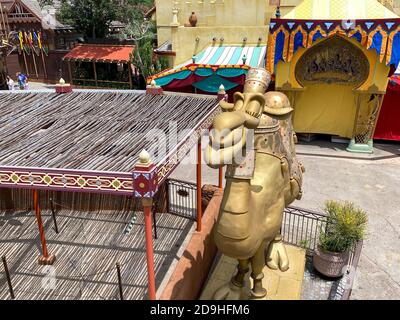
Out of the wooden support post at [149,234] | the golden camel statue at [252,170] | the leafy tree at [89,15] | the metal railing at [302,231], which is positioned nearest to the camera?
the golden camel statue at [252,170]

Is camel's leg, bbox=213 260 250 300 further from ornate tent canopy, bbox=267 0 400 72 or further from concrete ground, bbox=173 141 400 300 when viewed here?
ornate tent canopy, bbox=267 0 400 72

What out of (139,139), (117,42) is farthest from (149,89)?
(117,42)

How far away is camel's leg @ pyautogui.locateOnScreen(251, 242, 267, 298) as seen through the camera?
5902mm

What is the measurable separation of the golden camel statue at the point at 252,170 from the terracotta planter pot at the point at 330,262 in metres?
1.74

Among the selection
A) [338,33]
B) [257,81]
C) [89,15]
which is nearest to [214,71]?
[338,33]

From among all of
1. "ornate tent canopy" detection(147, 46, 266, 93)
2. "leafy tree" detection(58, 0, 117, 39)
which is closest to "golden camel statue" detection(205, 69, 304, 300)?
"ornate tent canopy" detection(147, 46, 266, 93)

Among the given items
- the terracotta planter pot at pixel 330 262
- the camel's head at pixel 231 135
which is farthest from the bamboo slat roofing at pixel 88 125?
the terracotta planter pot at pixel 330 262

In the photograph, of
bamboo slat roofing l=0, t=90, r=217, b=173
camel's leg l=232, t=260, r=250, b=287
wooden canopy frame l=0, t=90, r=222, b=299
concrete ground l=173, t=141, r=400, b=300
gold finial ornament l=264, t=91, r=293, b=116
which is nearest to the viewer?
wooden canopy frame l=0, t=90, r=222, b=299

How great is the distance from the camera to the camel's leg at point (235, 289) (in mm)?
6025

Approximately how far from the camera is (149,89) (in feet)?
30.4

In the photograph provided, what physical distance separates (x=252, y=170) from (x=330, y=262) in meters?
3.94

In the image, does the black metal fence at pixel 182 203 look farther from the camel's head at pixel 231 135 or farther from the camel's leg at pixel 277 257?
the camel's head at pixel 231 135

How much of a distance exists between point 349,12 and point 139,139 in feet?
34.7
